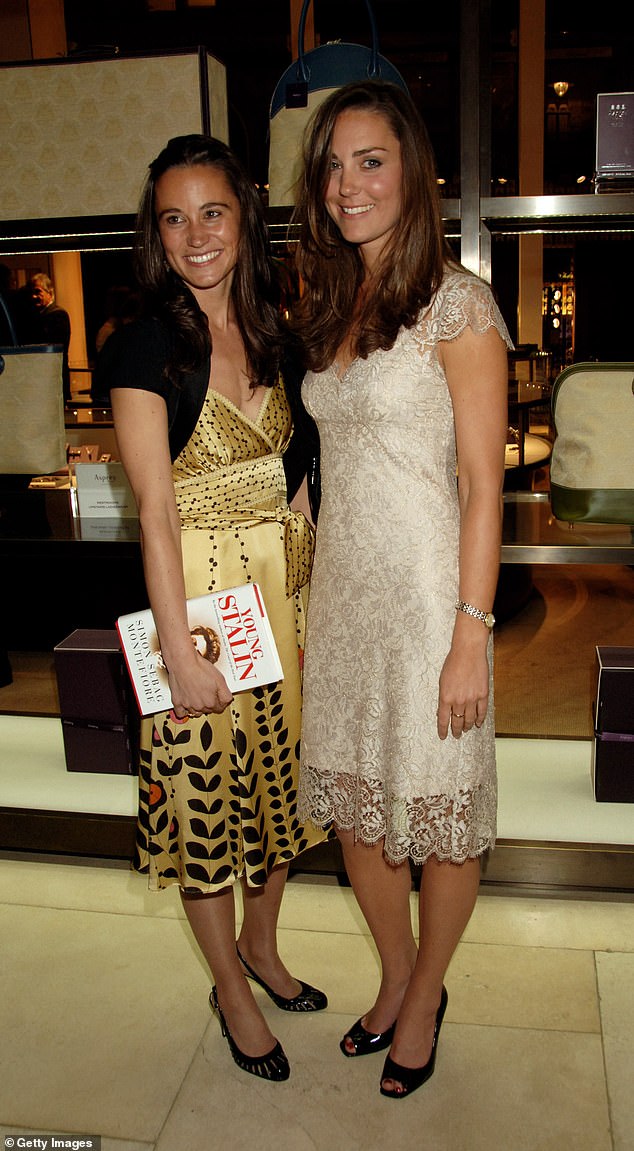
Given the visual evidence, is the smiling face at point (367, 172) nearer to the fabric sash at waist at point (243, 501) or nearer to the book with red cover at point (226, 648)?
the fabric sash at waist at point (243, 501)

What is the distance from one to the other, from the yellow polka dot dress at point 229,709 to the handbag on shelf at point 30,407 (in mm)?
846

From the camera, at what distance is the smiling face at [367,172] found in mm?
1576

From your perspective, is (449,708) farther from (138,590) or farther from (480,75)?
(138,590)

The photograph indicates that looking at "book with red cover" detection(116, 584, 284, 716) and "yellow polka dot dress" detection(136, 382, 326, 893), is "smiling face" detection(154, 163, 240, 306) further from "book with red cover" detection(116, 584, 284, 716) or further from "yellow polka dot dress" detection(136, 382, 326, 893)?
"book with red cover" detection(116, 584, 284, 716)

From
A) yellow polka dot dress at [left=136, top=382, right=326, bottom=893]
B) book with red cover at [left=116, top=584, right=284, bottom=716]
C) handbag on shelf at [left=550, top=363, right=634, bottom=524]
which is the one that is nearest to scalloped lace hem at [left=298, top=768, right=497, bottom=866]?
yellow polka dot dress at [left=136, top=382, right=326, bottom=893]

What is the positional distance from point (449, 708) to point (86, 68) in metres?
1.78

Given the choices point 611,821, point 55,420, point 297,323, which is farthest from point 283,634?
point 611,821

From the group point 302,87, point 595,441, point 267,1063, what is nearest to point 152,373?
point 302,87

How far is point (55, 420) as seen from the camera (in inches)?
98.0

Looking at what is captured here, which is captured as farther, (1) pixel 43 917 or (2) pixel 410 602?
(1) pixel 43 917

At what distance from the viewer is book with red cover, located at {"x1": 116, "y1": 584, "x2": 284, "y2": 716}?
5.72 ft

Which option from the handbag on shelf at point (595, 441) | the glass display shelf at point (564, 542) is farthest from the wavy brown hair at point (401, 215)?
the glass display shelf at point (564, 542)

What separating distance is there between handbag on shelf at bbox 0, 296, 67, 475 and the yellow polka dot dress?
85 centimetres

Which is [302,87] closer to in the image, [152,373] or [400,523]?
[152,373]
